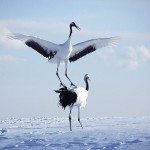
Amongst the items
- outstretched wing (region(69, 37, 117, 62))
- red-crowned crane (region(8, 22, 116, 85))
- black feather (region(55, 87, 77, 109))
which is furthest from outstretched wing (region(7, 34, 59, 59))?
black feather (region(55, 87, 77, 109))

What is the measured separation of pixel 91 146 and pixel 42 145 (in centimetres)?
56

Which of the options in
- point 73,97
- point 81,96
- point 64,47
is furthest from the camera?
point 81,96

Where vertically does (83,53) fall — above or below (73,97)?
above

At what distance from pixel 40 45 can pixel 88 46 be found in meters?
0.66

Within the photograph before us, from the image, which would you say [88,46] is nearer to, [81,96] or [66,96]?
[81,96]

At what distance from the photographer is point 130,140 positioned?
516 cm

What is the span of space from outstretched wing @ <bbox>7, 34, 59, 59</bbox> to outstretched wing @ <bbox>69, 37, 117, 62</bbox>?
29 cm

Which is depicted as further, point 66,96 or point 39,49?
point 39,49

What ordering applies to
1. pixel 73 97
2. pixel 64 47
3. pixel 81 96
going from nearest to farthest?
pixel 64 47, pixel 73 97, pixel 81 96

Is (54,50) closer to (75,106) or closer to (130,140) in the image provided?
(75,106)

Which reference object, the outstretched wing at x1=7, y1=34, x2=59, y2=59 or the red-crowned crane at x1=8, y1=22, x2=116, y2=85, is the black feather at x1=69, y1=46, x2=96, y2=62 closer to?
the red-crowned crane at x1=8, y1=22, x2=116, y2=85

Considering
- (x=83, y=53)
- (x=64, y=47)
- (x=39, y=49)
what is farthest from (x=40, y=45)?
(x=83, y=53)

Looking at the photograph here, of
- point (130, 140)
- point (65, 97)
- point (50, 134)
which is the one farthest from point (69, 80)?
point (130, 140)

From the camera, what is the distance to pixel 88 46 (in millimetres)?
5957
